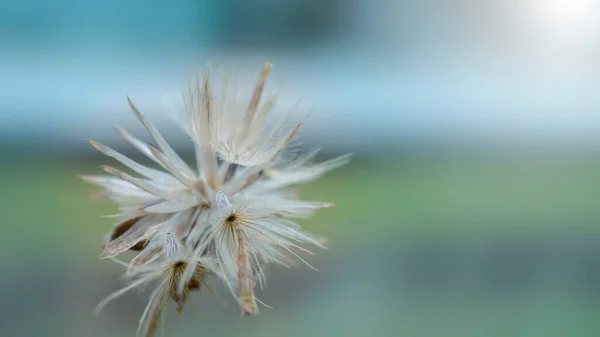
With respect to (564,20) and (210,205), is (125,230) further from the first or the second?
(564,20)

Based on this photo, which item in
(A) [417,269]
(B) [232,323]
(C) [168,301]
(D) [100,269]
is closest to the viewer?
(C) [168,301]

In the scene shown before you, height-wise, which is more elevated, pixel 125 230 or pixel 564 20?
pixel 564 20

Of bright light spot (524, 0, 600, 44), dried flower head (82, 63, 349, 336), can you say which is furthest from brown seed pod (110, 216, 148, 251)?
bright light spot (524, 0, 600, 44)

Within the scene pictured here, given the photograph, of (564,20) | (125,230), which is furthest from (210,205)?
(564,20)

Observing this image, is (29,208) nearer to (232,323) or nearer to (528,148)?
(232,323)

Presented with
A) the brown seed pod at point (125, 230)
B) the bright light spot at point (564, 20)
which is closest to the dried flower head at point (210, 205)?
the brown seed pod at point (125, 230)

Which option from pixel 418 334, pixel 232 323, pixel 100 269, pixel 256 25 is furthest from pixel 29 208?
pixel 418 334

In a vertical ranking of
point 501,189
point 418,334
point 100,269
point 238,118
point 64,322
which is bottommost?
point 64,322

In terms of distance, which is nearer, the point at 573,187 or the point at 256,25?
the point at 573,187

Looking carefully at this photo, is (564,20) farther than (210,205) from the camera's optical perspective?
Yes
